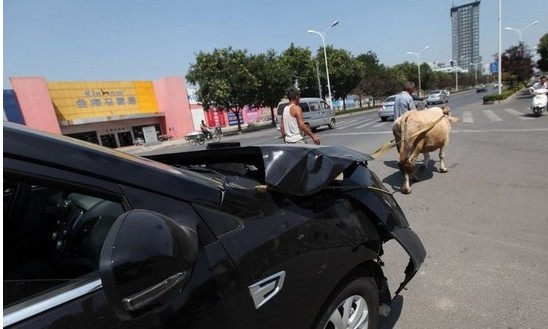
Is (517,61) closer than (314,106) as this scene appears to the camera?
No

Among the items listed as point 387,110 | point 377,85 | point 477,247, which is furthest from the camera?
point 377,85

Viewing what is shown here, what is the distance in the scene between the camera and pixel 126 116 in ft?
123

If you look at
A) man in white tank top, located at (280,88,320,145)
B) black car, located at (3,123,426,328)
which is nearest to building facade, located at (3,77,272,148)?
man in white tank top, located at (280,88,320,145)

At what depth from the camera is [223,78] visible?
34406 mm

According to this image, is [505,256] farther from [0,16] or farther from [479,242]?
[0,16]

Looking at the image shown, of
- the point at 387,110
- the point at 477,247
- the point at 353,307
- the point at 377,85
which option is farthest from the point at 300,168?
the point at 377,85

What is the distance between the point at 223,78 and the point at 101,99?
476 inches

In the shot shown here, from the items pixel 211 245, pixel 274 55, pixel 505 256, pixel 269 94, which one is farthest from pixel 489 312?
pixel 274 55

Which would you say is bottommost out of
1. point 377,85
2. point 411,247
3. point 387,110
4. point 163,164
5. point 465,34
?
point 387,110

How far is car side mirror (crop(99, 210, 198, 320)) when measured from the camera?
1084mm

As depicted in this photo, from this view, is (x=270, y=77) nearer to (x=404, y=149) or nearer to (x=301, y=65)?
(x=301, y=65)

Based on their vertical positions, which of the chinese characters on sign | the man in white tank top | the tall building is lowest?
the man in white tank top

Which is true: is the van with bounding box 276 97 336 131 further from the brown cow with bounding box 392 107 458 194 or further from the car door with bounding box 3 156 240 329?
the car door with bounding box 3 156 240 329

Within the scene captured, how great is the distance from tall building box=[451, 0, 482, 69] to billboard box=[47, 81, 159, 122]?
169022 mm
